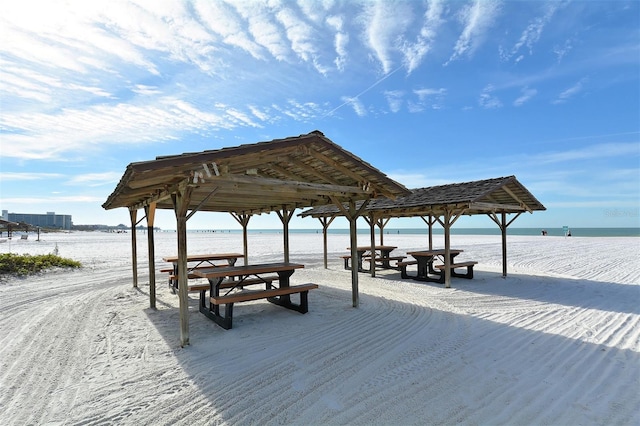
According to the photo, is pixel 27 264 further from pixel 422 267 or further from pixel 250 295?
pixel 422 267

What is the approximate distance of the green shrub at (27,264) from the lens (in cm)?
1070

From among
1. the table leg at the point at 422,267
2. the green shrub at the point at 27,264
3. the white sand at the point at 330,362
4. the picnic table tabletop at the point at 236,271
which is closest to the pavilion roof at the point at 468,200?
the table leg at the point at 422,267

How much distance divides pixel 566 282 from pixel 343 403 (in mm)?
9628

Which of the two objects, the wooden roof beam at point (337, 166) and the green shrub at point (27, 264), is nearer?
the wooden roof beam at point (337, 166)

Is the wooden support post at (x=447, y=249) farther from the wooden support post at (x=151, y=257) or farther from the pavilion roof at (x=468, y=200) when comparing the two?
the wooden support post at (x=151, y=257)

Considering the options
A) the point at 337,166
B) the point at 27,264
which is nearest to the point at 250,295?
the point at 337,166

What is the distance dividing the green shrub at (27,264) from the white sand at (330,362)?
4557mm

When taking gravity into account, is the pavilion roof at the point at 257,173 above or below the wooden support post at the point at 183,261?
above

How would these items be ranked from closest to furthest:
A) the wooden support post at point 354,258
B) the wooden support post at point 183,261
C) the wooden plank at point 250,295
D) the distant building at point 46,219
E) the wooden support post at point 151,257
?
the wooden support post at point 183,261 < the wooden plank at point 250,295 < the wooden support post at point 151,257 < the wooden support post at point 354,258 < the distant building at point 46,219

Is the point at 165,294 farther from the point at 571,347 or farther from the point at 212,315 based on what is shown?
the point at 571,347

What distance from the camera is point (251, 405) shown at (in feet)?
10.2

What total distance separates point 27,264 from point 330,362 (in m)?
12.7

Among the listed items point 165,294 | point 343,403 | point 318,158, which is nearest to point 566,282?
point 318,158

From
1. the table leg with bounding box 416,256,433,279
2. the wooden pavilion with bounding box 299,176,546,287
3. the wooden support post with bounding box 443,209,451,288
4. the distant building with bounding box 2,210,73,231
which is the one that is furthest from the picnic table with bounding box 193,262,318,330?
the distant building with bounding box 2,210,73,231
